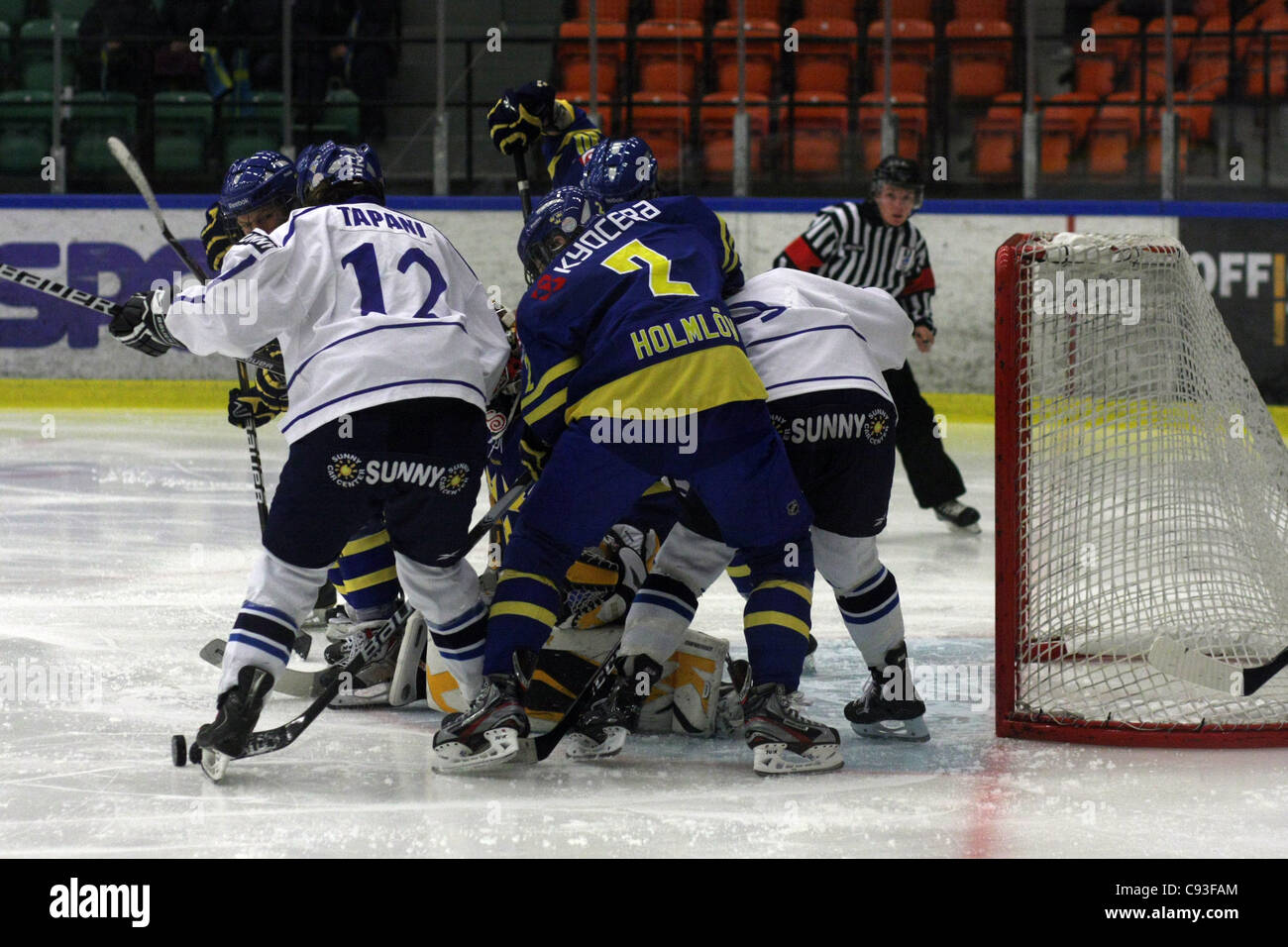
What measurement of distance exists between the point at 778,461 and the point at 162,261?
630 centimetres

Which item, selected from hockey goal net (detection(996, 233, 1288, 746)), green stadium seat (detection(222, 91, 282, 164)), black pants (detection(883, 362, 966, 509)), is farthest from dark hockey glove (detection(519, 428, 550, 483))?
green stadium seat (detection(222, 91, 282, 164))

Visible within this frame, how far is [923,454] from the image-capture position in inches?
220

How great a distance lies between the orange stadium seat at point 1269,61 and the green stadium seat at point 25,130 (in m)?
6.00

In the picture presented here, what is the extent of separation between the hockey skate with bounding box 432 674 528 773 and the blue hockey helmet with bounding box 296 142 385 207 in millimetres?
901

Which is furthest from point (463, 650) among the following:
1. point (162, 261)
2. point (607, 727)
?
point (162, 261)

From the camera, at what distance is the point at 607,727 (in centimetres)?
287

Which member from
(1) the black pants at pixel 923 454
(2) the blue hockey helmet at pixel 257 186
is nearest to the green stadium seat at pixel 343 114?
(1) the black pants at pixel 923 454

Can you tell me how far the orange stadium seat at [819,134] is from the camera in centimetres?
→ 837


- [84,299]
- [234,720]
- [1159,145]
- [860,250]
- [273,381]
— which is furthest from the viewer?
[1159,145]

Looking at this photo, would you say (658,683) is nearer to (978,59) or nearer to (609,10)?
(978,59)

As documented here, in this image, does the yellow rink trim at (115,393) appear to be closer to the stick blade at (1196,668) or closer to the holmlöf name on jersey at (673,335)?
the holmlöf name on jersey at (673,335)

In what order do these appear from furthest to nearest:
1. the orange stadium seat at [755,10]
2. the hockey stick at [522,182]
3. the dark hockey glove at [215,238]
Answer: the orange stadium seat at [755,10] → the hockey stick at [522,182] → the dark hockey glove at [215,238]

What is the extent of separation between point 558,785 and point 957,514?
10.2ft

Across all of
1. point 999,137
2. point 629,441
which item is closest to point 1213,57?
point 999,137
